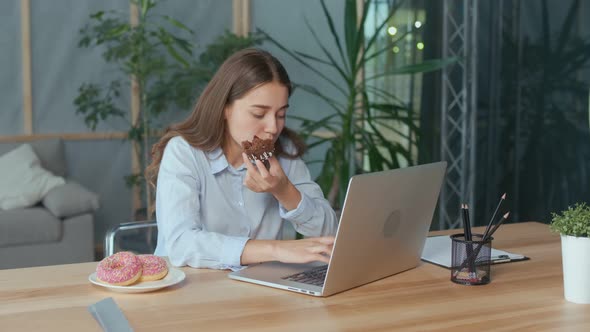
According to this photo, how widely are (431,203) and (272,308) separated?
53 centimetres

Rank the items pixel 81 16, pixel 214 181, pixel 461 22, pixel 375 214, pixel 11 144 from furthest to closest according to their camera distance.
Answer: pixel 81 16 < pixel 11 144 < pixel 461 22 < pixel 214 181 < pixel 375 214

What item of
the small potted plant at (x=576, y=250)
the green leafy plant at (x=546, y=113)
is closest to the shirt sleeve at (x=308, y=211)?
the small potted plant at (x=576, y=250)

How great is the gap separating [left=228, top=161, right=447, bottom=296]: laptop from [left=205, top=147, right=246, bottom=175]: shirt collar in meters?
0.45

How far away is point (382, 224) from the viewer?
1723 millimetres

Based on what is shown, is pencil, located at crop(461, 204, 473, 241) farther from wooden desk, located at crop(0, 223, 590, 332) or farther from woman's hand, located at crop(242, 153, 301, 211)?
woman's hand, located at crop(242, 153, 301, 211)

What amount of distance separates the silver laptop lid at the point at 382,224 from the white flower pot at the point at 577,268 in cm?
33

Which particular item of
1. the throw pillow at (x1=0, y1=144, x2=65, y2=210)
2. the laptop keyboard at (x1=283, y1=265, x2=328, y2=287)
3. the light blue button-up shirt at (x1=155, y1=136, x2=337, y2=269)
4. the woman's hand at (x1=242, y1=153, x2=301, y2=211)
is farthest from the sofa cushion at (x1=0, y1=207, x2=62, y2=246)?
the laptop keyboard at (x1=283, y1=265, x2=328, y2=287)

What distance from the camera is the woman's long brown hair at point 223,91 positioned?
2.22m

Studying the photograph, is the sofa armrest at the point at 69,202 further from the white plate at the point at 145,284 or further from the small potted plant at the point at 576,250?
the small potted plant at the point at 576,250

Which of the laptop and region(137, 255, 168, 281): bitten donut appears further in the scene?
region(137, 255, 168, 281): bitten donut

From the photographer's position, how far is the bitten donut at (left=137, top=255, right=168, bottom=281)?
1707 mm

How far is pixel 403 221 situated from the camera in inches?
71.1

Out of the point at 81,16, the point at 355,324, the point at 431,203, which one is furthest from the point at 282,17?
the point at 355,324

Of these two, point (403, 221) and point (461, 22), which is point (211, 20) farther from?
point (403, 221)
